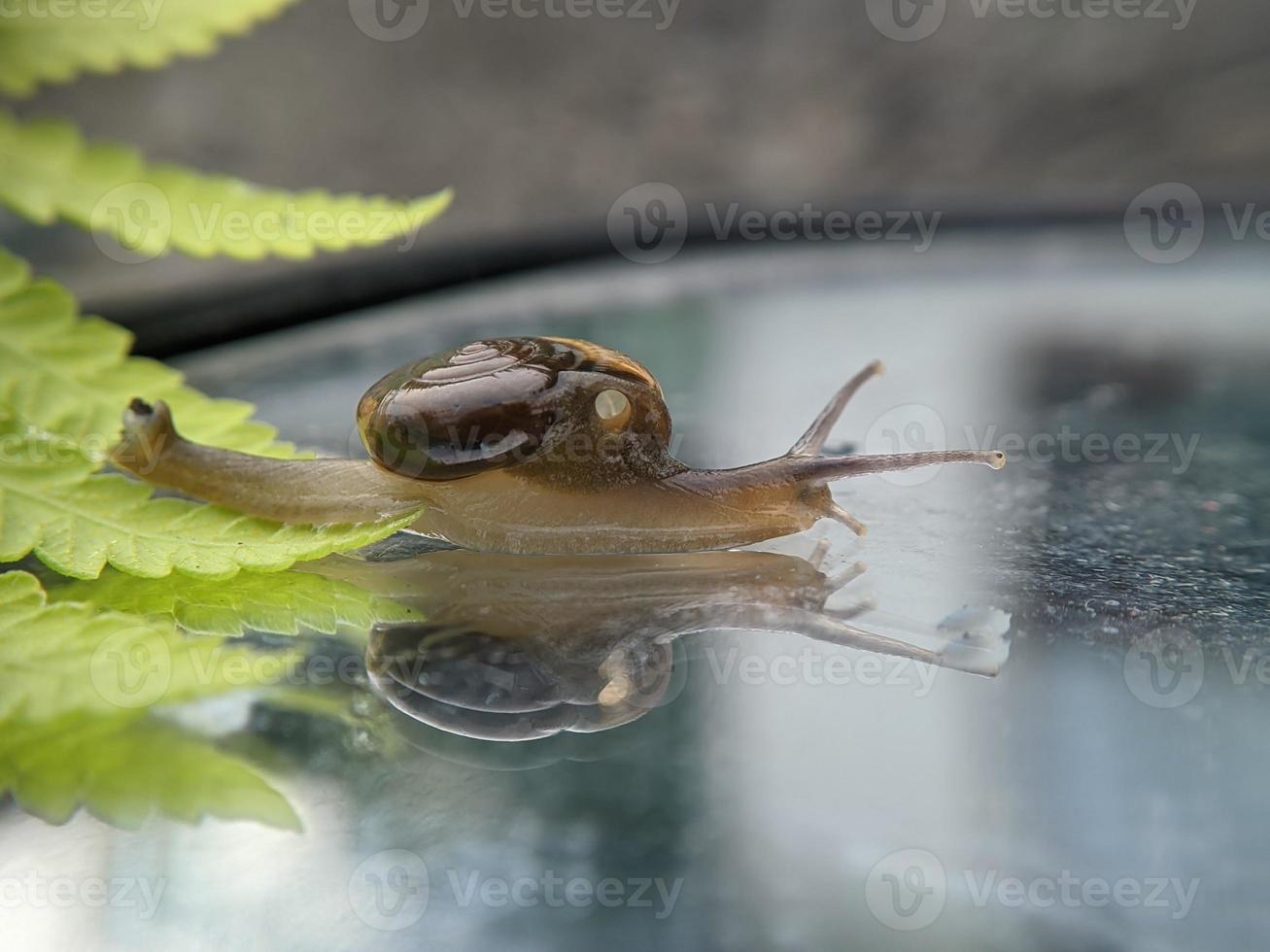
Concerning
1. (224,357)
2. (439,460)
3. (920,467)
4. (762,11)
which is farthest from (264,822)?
(762,11)

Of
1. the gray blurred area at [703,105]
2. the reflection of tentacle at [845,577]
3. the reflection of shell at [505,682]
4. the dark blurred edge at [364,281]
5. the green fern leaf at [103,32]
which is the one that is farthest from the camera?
the gray blurred area at [703,105]

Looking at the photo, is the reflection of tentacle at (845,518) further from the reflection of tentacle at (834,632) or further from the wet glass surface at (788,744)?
the reflection of tentacle at (834,632)

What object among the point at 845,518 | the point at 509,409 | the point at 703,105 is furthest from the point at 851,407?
the point at 703,105

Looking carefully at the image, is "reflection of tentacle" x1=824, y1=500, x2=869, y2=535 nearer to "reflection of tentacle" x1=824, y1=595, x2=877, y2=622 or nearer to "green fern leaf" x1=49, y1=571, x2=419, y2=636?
"reflection of tentacle" x1=824, y1=595, x2=877, y2=622

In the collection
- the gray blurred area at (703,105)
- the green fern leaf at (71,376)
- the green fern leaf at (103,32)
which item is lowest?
the green fern leaf at (71,376)

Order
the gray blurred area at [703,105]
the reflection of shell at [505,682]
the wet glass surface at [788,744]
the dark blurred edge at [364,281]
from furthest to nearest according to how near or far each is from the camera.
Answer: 1. the gray blurred area at [703,105]
2. the dark blurred edge at [364,281]
3. the reflection of shell at [505,682]
4. the wet glass surface at [788,744]

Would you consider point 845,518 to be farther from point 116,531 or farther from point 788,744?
point 116,531

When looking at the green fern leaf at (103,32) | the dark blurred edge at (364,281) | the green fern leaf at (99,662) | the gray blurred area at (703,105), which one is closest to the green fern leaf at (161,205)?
the green fern leaf at (103,32)
